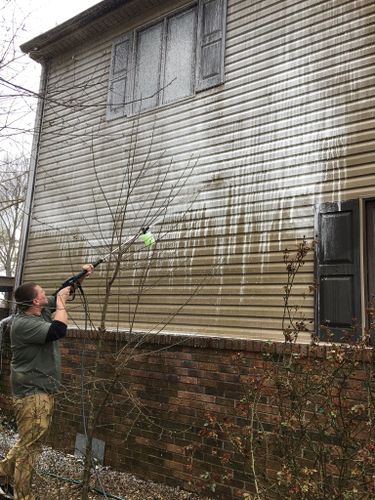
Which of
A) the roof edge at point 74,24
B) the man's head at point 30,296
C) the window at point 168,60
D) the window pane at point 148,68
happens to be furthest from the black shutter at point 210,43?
the man's head at point 30,296

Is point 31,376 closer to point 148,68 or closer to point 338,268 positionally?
point 338,268

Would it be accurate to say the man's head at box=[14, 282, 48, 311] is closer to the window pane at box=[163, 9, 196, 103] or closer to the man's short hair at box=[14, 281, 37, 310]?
the man's short hair at box=[14, 281, 37, 310]

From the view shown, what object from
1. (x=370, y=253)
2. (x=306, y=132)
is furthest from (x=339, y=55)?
(x=370, y=253)

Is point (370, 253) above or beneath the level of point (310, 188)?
beneath

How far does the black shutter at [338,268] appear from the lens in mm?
4410

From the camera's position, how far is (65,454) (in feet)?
19.2

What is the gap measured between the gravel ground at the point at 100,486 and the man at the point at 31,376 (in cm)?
25

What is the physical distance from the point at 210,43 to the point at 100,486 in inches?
210

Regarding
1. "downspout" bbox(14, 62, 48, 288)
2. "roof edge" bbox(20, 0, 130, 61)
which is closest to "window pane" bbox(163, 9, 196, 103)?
"roof edge" bbox(20, 0, 130, 61)

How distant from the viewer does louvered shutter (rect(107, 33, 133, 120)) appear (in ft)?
24.0

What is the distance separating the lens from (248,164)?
18.2 feet

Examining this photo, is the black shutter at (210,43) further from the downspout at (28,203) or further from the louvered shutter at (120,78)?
the downspout at (28,203)

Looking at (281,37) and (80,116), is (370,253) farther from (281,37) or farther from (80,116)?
(80,116)

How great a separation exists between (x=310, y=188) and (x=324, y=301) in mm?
1155
